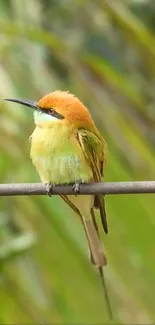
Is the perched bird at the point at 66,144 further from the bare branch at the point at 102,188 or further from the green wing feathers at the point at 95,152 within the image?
the bare branch at the point at 102,188

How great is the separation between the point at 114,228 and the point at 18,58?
50cm

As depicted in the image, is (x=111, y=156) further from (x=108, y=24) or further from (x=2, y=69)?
(x=108, y=24)

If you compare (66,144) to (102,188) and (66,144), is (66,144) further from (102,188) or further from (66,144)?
(102,188)

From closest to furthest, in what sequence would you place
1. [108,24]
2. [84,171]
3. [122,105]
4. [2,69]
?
[84,171]
[2,69]
[122,105]
[108,24]

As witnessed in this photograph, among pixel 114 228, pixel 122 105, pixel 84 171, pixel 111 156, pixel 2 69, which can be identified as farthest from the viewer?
pixel 122 105

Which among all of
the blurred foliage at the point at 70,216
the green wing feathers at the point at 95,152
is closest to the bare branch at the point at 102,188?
the green wing feathers at the point at 95,152

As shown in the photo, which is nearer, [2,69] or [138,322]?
[138,322]

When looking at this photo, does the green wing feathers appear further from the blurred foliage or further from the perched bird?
the blurred foliage

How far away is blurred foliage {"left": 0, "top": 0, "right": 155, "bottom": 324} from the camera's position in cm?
159

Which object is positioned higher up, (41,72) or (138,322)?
(41,72)

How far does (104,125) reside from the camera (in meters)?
2.00

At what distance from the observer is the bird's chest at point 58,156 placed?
4.09 feet

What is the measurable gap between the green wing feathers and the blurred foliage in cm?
20

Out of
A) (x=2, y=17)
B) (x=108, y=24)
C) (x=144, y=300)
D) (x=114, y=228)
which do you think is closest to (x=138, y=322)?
(x=144, y=300)
